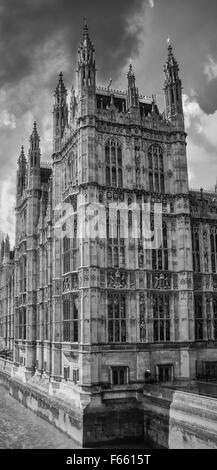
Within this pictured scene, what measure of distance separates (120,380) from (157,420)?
5725 millimetres

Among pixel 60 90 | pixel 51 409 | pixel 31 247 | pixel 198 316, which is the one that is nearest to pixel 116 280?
pixel 198 316

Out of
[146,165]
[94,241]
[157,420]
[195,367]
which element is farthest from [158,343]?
[146,165]

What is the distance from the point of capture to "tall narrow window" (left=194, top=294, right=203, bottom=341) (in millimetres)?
48812

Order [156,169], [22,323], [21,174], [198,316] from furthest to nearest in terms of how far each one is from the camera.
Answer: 1. [21,174]
2. [22,323]
3. [156,169]
4. [198,316]

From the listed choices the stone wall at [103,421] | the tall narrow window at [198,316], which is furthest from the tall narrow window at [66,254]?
the tall narrow window at [198,316]

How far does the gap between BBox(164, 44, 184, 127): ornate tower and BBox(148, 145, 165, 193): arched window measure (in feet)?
14.5

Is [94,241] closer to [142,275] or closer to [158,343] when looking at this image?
[142,275]

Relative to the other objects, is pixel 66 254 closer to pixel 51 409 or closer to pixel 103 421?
pixel 51 409

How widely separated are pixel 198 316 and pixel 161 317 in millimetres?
4911

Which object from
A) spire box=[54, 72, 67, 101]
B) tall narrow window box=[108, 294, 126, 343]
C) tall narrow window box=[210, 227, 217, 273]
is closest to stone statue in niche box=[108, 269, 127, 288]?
tall narrow window box=[108, 294, 126, 343]

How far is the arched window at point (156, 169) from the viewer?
5009cm

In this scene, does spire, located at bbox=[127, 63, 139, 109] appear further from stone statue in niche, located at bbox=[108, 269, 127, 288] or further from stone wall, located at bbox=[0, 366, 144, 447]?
stone wall, located at bbox=[0, 366, 144, 447]

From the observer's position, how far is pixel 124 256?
46.6 metres

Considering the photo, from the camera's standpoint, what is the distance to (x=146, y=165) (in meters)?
50.1
